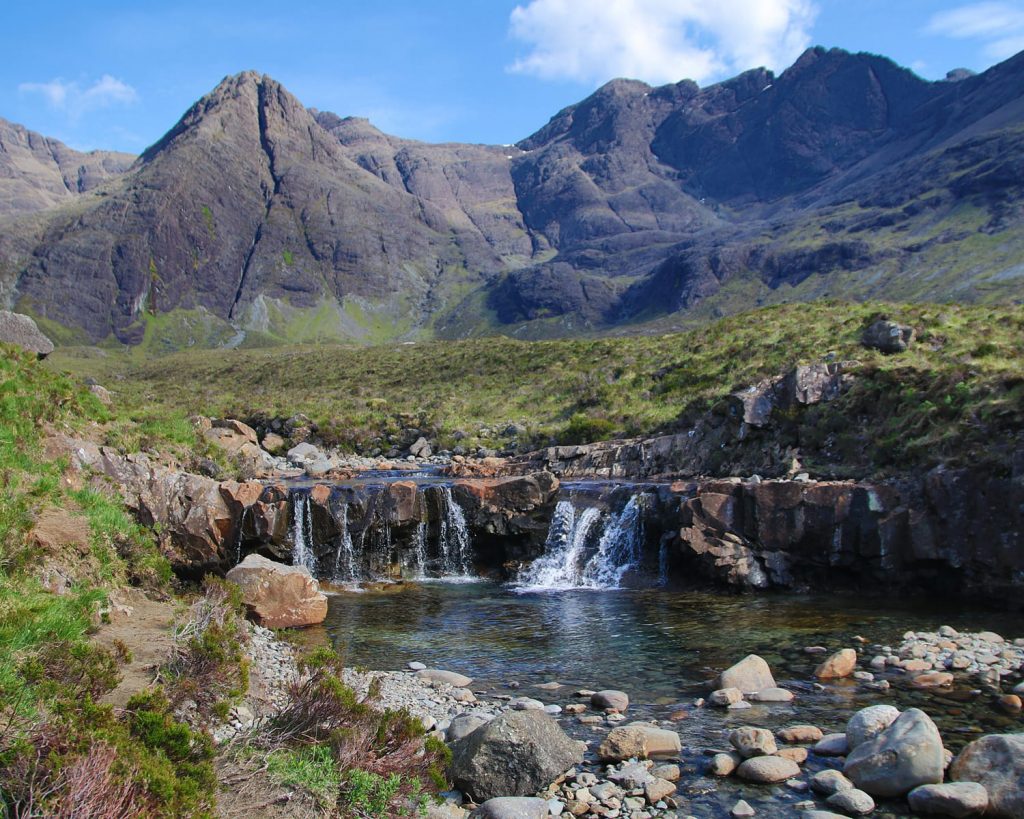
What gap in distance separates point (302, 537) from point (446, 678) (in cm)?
1337

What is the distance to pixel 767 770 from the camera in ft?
31.2

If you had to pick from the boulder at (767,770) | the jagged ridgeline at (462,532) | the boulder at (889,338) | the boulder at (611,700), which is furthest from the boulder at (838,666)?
the boulder at (889,338)

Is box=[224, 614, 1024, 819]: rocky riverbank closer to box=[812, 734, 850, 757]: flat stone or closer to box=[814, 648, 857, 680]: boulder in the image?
box=[812, 734, 850, 757]: flat stone

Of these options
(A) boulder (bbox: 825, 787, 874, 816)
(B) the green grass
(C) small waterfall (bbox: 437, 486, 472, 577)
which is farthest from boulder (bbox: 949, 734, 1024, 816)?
(C) small waterfall (bbox: 437, 486, 472, 577)

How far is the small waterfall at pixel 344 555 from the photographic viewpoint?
25.8 m

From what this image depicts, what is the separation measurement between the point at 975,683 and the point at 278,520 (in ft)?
68.3

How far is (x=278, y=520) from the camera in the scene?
2509 centimetres

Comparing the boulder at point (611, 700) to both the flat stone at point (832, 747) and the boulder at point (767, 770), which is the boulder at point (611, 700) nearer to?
the boulder at point (767, 770)

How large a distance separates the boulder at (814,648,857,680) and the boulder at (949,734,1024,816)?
4460mm

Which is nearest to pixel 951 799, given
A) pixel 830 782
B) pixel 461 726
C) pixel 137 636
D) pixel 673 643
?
pixel 830 782

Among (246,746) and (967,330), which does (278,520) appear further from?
(967,330)

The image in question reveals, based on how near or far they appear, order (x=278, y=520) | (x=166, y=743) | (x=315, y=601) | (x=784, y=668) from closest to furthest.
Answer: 1. (x=166, y=743)
2. (x=784, y=668)
3. (x=315, y=601)
4. (x=278, y=520)

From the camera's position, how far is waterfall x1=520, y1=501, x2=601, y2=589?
25250mm

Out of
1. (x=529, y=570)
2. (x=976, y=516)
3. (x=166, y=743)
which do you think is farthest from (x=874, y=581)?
(x=166, y=743)
